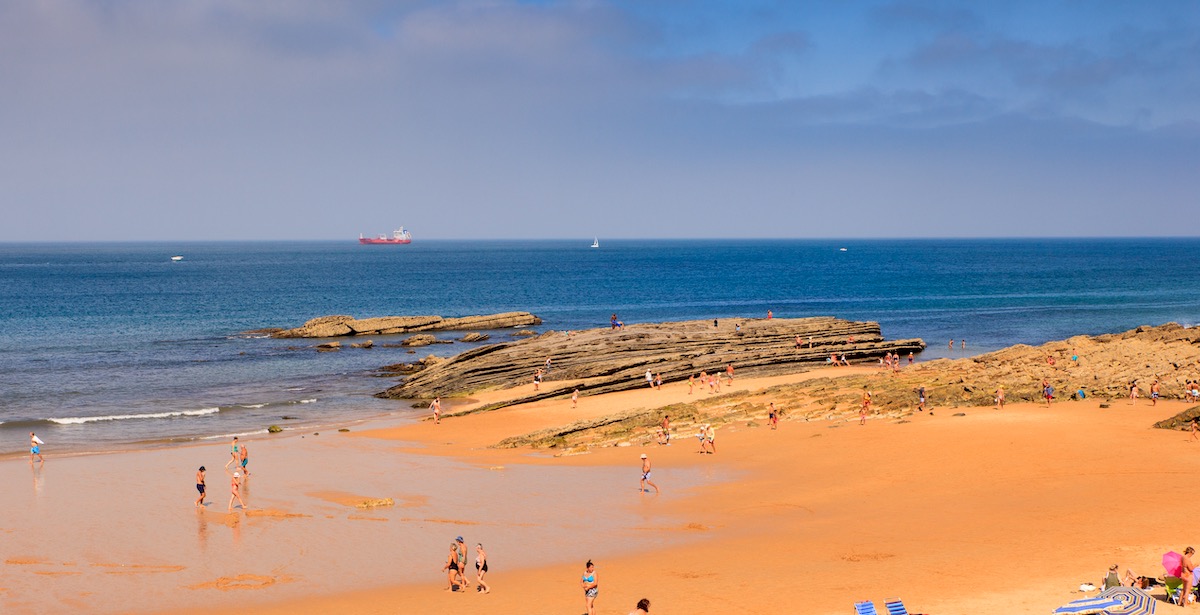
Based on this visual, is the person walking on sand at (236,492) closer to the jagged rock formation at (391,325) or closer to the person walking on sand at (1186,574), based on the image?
the person walking on sand at (1186,574)

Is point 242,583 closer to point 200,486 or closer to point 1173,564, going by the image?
point 200,486

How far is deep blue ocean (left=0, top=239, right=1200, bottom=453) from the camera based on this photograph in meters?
46.0

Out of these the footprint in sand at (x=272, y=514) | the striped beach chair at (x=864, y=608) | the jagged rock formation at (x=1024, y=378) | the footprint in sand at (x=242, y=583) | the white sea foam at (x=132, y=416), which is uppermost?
the jagged rock formation at (x=1024, y=378)

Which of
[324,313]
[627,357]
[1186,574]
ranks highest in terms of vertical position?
[324,313]

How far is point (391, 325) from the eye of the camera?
77.9 metres

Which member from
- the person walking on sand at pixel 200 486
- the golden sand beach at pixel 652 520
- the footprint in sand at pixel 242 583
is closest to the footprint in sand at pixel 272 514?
the golden sand beach at pixel 652 520

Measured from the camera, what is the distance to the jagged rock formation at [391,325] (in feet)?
246

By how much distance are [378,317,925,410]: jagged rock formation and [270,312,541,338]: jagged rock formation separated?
24.5 m

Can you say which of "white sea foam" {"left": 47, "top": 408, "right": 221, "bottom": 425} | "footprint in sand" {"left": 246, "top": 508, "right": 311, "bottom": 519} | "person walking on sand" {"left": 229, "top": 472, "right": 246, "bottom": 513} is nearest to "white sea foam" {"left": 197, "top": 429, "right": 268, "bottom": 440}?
"white sea foam" {"left": 47, "top": 408, "right": 221, "bottom": 425}

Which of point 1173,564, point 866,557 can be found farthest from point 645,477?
point 1173,564

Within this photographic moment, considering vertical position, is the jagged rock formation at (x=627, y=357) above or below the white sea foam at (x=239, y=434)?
above

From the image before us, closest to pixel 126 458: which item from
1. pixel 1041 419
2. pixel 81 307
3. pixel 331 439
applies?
pixel 331 439

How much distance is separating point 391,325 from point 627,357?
1306 inches

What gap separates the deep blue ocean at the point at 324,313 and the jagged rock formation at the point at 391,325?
9.49 ft
